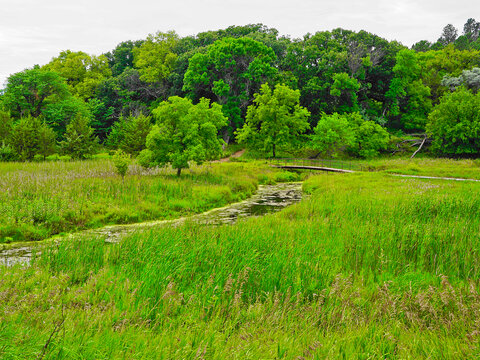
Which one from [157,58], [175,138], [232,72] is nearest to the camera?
[175,138]

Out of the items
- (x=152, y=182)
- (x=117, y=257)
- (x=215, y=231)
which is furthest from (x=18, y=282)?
(x=152, y=182)

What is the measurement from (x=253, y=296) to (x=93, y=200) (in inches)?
504

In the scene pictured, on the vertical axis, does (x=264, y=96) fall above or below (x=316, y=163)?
above

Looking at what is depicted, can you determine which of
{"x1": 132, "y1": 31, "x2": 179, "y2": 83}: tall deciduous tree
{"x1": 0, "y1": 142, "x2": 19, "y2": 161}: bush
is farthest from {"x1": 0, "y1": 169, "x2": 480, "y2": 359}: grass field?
{"x1": 132, "y1": 31, "x2": 179, "y2": 83}: tall deciduous tree

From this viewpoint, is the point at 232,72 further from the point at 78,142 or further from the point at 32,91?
the point at 32,91

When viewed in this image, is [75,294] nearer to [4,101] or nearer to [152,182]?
[152,182]

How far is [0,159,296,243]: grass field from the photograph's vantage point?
12.5 m

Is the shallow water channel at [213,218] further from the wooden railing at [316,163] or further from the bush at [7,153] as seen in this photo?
the bush at [7,153]

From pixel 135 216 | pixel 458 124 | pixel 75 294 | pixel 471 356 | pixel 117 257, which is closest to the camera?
pixel 471 356

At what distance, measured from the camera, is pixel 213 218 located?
1551 cm

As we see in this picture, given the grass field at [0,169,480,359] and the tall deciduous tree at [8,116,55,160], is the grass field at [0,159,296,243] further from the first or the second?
the tall deciduous tree at [8,116,55,160]

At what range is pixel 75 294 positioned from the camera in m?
4.90

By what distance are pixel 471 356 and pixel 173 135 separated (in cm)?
2148

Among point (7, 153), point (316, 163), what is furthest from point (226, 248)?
point (316, 163)
